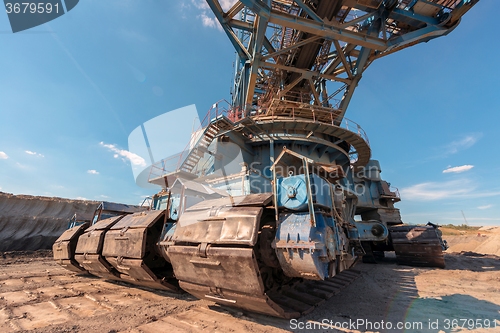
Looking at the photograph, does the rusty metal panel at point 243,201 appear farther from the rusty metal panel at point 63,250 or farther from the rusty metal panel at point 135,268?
the rusty metal panel at point 63,250

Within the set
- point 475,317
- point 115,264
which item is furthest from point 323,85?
point 115,264

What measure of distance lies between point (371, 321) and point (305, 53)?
1234cm

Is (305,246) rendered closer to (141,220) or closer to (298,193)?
(298,193)

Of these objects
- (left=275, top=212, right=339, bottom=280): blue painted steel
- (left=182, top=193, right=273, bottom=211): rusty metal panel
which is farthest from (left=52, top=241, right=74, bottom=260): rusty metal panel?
(left=275, top=212, right=339, bottom=280): blue painted steel

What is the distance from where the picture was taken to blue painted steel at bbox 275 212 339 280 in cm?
259

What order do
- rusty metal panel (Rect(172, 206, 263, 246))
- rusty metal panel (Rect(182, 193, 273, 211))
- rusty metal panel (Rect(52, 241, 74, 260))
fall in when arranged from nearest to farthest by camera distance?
rusty metal panel (Rect(172, 206, 263, 246)) < rusty metal panel (Rect(182, 193, 273, 211)) < rusty metal panel (Rect(52, 241, 74, 260))

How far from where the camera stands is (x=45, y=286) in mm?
5238

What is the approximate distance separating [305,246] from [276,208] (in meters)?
0.69

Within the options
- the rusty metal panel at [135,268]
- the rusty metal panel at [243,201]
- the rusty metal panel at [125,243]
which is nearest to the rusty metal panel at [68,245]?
the rusty metal panel at [125,243]

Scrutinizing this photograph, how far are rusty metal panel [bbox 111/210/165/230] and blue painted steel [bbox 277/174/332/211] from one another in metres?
2.62

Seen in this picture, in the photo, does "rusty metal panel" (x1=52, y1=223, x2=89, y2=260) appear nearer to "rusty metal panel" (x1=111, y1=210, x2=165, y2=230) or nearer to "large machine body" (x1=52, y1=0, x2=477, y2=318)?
"large machine body" (x1=52, y1=0, x2=477, y2=318)

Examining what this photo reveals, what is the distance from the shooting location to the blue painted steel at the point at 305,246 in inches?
102

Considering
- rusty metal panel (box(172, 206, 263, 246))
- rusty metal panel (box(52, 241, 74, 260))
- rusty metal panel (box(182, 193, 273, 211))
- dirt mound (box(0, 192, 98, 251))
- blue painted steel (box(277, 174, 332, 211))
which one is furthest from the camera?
dirt mound (box(0, 192, 98, 251))

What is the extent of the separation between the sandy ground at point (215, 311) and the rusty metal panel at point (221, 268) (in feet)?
1.94
